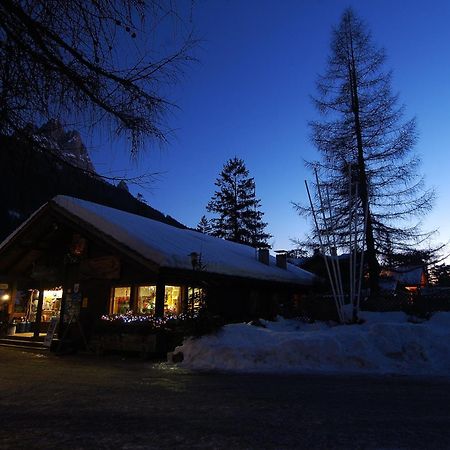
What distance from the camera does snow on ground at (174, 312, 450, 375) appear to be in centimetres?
1017

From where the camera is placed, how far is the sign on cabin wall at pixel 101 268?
17.3 metres

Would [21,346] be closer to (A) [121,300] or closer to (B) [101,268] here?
(B) [101,268]

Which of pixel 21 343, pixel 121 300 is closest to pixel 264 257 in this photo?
pixel 121 300

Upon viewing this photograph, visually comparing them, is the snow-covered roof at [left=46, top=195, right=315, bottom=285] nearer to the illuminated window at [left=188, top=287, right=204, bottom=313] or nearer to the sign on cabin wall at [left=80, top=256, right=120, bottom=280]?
the illuminated window at [left=188, top=287, right=204, bottom=313]

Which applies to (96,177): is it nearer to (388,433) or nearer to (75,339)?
(388,433)

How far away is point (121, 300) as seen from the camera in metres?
17.5

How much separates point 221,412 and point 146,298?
37.5 ft

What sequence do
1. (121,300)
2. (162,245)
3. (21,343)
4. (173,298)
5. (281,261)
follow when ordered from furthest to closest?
(281,261) < (21,343) < (121,300) < (173,298) < (162,245)

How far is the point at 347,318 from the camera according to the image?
47.5 feet

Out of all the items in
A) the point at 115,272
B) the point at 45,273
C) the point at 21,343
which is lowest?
the point at 21,343

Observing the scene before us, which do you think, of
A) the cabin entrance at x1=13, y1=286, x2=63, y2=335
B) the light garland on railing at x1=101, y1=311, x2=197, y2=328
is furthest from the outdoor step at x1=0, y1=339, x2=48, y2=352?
the light garland on railing at x1=101, y1=311, x2=197, y2=328

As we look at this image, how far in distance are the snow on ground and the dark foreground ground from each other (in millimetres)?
1168

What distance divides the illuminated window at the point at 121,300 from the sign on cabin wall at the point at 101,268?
0.64 m

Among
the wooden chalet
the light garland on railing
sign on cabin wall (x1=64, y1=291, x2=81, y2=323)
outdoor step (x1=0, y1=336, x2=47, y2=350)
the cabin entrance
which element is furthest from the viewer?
the cabin entrance
